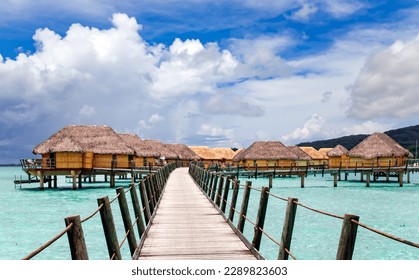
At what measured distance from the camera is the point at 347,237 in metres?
4.13

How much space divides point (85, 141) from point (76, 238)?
42291 millimetres

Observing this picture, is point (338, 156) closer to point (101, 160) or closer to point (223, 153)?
point (223, 153)

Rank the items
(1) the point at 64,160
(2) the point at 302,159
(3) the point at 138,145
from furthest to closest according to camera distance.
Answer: (2) the point at 302,159, (3) the point at 138,145, (1) the point at 64,160

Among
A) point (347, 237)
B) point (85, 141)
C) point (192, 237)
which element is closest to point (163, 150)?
point (85, 141)

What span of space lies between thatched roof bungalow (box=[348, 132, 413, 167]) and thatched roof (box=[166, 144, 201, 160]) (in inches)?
1152

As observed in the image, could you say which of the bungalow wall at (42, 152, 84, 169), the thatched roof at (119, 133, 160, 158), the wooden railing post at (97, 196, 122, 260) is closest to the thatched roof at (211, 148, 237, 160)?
the thatched roof at (119, 133, 160, 158)

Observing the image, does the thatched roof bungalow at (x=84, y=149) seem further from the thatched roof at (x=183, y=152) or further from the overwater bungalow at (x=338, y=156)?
the overwater bungalow at (x=338, y=156)

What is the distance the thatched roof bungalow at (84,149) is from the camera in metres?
40.8

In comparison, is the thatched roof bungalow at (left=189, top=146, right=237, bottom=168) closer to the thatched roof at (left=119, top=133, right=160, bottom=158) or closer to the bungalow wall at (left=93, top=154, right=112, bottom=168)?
the thatched roof at (left=119, top=133, right=160, bottom=158)

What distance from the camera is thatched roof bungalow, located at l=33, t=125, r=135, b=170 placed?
40750mm

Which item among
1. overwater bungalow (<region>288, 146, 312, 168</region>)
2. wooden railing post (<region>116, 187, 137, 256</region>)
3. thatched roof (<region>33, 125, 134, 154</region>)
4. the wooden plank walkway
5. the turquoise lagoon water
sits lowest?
the turquoise lagoon water

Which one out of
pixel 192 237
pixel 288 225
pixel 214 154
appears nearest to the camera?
pixel 288 225
